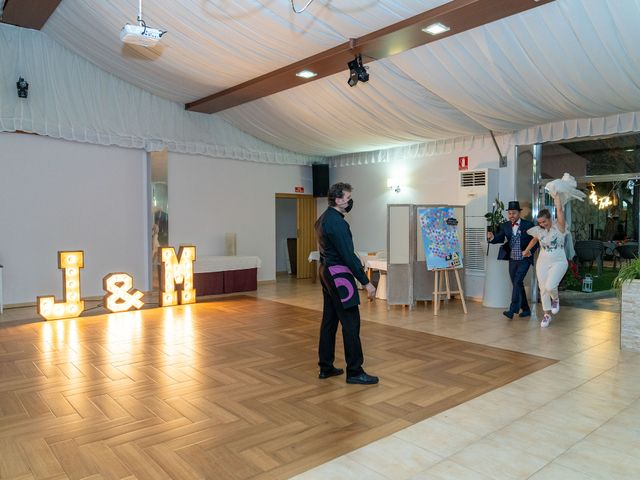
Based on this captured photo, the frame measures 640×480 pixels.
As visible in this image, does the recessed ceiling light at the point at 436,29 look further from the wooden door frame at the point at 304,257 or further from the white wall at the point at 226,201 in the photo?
the wooden door frame at the point at 304,257

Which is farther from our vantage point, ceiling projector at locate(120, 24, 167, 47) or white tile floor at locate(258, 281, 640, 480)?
ceiling projector at locate(120, 24, 167, 47)

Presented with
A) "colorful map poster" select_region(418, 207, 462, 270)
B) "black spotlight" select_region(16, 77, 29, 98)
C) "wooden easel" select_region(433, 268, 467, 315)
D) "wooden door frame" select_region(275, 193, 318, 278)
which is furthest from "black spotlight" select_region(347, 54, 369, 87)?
"wooden door frame" select_region(275, 193, 318, 278)

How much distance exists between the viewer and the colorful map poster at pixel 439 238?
6832 mm

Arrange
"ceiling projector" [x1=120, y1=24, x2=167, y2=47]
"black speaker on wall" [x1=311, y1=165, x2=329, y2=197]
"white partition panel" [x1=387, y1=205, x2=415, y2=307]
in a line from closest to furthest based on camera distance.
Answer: "ceiling projector" [x1=120, y1=24, x2=167, y2=47] → "white partition panel" [x1=387, y1=205, x2=415, y2=307] → "black speaker on wall" [x1=311, y1=165, x2=329, y2=197]

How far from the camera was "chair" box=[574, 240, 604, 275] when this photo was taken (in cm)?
739

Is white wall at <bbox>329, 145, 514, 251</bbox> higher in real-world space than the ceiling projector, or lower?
lower

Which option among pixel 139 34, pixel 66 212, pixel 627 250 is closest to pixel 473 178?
pixel 627 250

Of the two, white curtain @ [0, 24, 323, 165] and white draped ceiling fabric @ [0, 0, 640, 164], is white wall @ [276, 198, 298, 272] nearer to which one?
white draped ceiling fabric @ [0, 0, 640, 164]

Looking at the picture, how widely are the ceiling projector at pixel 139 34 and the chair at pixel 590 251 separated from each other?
6344 mm

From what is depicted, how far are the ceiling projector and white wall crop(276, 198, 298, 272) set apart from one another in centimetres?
831

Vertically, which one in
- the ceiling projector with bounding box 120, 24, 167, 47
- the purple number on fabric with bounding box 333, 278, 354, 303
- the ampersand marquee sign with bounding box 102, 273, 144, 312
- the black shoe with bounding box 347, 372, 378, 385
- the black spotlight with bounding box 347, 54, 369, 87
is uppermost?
the black spotlight with bounding box 347, 54, 369, 87

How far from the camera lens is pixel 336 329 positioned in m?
3.90

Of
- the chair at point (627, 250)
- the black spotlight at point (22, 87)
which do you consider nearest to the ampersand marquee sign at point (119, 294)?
the black spotlight at point (22, 87)

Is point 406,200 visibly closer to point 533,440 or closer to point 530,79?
point 530,79
